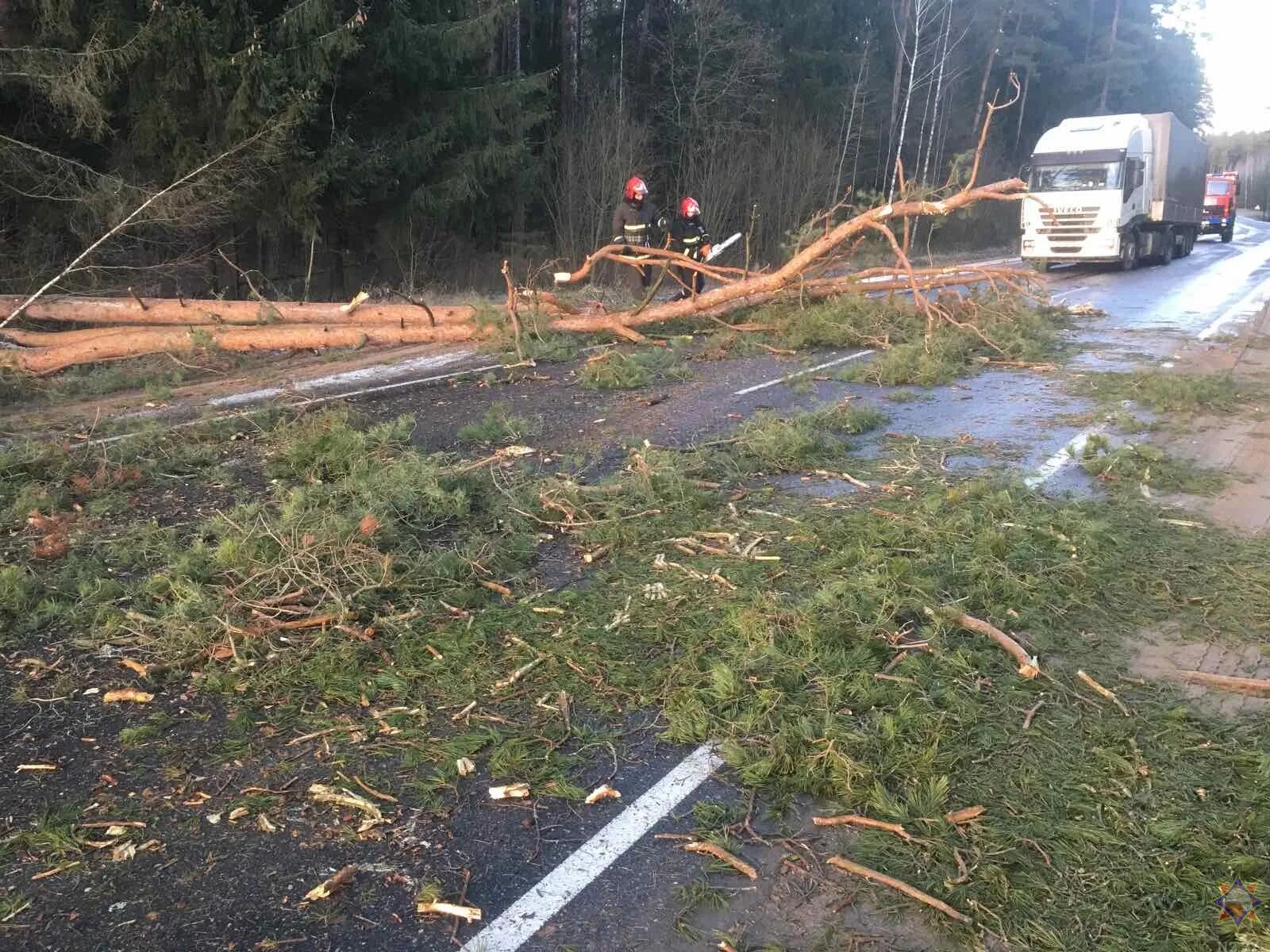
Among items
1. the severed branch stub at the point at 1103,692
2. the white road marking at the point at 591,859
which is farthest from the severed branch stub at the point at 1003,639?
the white road marking at the point at 591,859

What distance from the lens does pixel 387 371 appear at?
11.7 m

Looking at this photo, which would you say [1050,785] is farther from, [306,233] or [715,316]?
[306,233]

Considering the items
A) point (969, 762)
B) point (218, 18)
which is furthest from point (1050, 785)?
point (218, 18)

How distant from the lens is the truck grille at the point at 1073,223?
80.8 feet

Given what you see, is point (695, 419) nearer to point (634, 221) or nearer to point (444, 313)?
point (444, 313)

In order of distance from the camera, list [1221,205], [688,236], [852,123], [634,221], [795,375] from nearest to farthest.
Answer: [795,375], [634,221], [688,236], [852,123], [1221,205]

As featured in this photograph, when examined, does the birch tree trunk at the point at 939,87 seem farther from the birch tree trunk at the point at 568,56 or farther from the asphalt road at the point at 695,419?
the birch tree trunk at the point at 568,56

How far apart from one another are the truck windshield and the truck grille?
1.78 feet

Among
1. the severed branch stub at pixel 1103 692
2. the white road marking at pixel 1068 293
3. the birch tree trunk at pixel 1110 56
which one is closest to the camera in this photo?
the severed branch stub at pixel 1103 692

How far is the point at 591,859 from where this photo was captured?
10.5ft

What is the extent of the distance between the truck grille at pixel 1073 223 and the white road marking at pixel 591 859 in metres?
24.2

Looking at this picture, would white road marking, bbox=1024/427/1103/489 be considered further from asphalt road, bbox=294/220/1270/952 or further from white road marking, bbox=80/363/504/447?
white road marking, bbox=80/363/504/447

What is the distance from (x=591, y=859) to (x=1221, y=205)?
46.6 m

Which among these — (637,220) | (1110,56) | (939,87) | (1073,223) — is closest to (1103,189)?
(1073,223)
